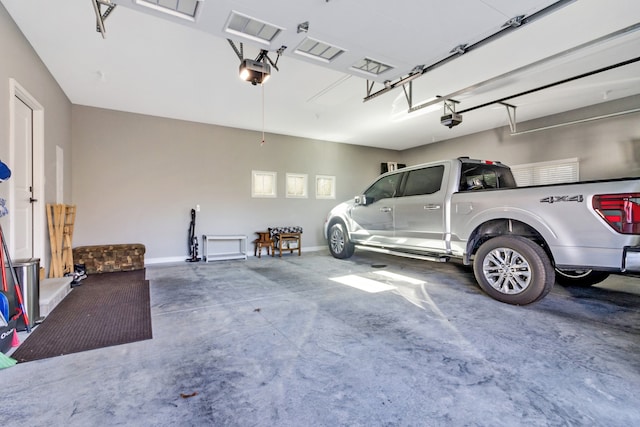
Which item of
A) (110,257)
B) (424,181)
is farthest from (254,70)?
(110,257)

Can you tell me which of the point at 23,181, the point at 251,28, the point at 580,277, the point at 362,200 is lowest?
the point at 580,277

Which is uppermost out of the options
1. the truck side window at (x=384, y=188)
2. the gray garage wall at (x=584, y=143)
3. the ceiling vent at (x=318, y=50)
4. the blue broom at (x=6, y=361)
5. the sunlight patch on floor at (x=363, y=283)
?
the ceiling vent at (x=318, y=50)

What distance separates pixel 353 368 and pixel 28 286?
9.57ft

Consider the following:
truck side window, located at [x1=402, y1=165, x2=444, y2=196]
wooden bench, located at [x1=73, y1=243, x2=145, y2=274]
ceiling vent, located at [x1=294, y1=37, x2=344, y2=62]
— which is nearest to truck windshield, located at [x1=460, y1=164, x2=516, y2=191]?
truck side window, located at [x1=402, y1=165, x2=444, y2=196]

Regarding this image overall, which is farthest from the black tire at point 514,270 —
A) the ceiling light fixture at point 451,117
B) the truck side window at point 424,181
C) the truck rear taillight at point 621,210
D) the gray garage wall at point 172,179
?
the gray garage wall at point 172,179

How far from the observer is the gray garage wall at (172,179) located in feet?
18.0

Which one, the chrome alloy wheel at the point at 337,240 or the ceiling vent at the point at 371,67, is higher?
the ceiling vent at the point at 371,67

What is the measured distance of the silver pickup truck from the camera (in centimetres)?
257

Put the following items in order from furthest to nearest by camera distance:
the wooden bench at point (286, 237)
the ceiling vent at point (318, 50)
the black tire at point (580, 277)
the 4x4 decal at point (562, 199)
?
1. the wooden bench at point (286, 237)
2. the black tire at point (580, 277)
3. the ceiling vent at point (318, 50)
4. the 4x4 decal at point (562, 199)

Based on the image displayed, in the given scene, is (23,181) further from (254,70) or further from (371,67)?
(371,67)

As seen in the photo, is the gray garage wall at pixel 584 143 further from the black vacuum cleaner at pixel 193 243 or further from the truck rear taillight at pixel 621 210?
the black vacuum cleaner at pixel 193 243

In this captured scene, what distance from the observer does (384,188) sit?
5.21 m

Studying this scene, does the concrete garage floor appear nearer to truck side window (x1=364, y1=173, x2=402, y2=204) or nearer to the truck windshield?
the truck windshield

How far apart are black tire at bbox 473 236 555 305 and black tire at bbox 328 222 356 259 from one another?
9.18 feet
